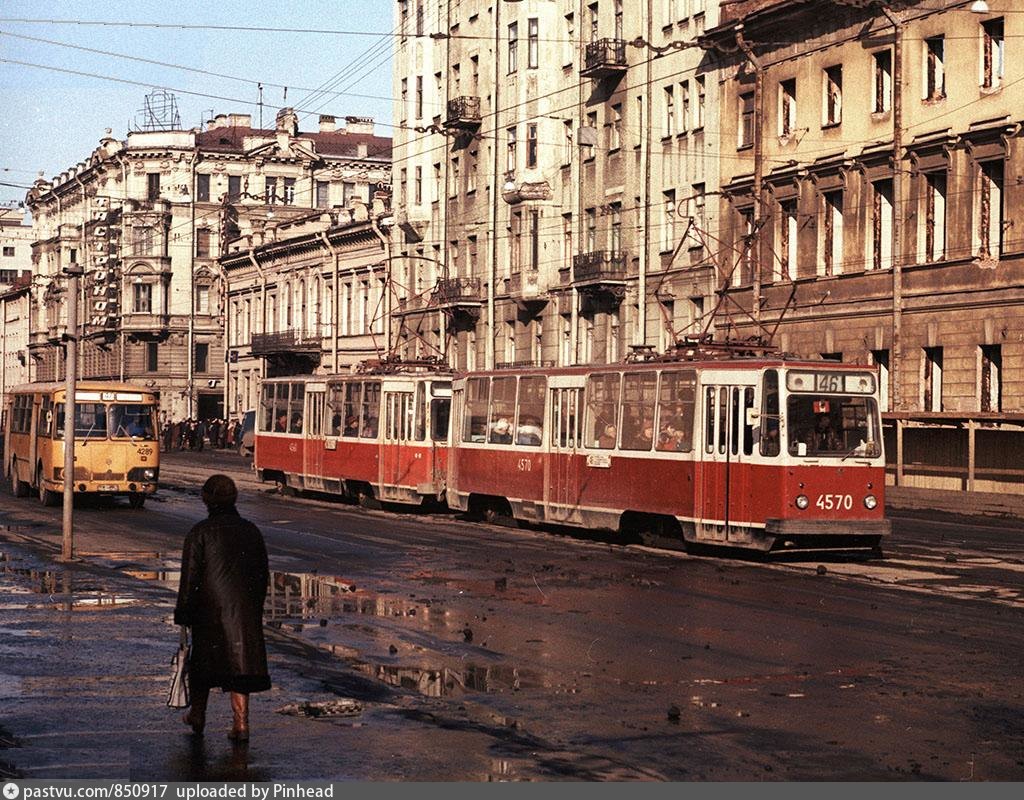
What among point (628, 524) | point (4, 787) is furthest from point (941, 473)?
point (4, 787)

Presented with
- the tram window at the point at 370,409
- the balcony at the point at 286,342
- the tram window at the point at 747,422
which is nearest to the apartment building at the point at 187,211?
the balcony at the point at 286,342

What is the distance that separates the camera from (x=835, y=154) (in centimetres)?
4606

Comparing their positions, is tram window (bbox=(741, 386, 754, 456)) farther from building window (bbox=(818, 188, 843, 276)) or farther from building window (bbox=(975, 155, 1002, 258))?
building window (bbox=(818, 188, 843, 276))

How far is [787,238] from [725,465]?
→ 1002 inches

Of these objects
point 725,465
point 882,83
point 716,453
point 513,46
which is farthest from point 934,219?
point 513,46

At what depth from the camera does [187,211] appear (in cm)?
11444

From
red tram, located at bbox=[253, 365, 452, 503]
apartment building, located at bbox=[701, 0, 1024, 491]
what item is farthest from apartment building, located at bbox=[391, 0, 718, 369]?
red tram, located at bbox=[253, 365, 452, 503]

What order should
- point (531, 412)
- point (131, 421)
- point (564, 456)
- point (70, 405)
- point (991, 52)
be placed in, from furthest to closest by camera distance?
point (991, 52) → point (131, 421) → point (531, 412) → point (564, 456) → point (70, 405)

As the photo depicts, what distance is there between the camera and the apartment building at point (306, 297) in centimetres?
7969

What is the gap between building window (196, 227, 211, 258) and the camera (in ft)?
379

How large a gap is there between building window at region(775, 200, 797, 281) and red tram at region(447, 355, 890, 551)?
64.7ft

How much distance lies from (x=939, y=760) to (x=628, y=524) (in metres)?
17.4

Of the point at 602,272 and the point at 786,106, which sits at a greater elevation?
the point at 786,106

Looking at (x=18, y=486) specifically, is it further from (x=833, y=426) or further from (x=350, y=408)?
(x=833, y=426)
